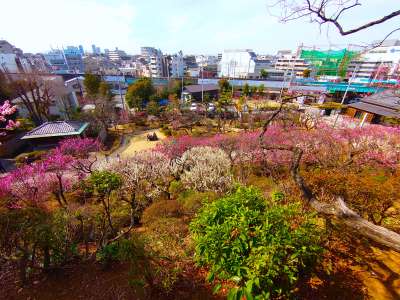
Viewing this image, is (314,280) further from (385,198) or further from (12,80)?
(12,80)

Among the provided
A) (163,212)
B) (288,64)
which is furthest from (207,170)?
(288,64)

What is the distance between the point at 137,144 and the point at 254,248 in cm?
2012

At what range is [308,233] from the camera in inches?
128

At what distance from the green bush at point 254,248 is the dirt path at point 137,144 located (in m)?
16.6

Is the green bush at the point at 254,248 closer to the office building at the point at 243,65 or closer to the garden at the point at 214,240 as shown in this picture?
the garden at the point at 214,240

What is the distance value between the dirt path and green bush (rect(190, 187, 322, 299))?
16.6 meters

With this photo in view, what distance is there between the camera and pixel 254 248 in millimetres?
2959

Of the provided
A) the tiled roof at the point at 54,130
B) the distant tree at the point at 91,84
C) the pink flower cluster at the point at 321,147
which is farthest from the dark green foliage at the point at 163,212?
the distant tree at the point at 91,84

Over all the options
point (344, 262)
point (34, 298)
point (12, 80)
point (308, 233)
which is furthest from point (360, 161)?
point (12, 80)

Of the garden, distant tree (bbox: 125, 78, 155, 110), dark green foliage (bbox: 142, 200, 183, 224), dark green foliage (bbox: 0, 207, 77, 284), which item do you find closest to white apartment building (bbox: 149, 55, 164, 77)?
distant tree (bbox: 125, 78, 155, 110)

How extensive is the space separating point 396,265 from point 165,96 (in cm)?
3599

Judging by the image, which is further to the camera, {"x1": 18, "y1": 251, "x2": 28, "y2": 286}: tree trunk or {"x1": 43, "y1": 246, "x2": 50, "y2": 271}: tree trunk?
{"x1": 43, "y1": 246, "x2": 50, "y2": 271}: tree trunk

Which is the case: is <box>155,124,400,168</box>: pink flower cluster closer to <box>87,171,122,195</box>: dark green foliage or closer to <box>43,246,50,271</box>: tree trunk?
<box>87,171,122,195</box>: dark green foliage

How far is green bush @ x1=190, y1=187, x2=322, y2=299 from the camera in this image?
9.21 ft
